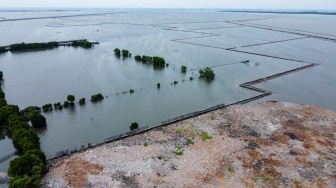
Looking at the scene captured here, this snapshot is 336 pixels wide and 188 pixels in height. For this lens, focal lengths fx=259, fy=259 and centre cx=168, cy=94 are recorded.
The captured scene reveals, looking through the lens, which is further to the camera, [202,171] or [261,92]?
[261,92]

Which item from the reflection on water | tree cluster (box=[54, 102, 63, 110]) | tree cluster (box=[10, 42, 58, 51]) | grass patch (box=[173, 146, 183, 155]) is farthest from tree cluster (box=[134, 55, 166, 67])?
grass patch (box=[173, 146, 183, 155])

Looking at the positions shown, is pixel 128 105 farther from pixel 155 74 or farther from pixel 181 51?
pixel 181 51

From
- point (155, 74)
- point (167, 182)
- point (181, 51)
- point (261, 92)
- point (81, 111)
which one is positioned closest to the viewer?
point (167, 182)

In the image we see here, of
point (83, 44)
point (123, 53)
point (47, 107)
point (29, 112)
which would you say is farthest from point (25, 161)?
point (83, 44)

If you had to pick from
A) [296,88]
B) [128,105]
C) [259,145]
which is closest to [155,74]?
[128,105]

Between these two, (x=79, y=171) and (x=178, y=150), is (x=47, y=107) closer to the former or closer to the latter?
(x=79, y=171)

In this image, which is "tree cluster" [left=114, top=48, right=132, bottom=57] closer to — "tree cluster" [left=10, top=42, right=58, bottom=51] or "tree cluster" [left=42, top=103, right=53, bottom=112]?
"tree cluster" [left=10, top=42, right=58, bottom=51]

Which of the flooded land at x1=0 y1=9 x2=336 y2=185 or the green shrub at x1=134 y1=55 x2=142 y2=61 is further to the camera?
the green shrub at x1=134 y1=55 x2=142 y2=61

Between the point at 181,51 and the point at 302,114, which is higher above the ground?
the point at 181,51
